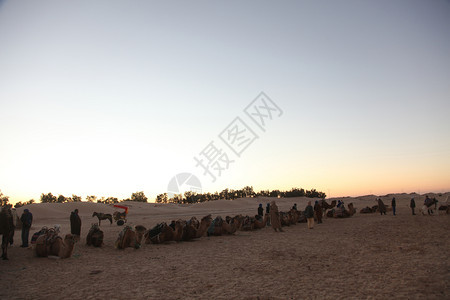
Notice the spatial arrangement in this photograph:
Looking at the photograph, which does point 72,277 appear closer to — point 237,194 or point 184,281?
point 184,281

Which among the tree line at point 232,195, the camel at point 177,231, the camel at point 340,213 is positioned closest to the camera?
the camel at point 177,231

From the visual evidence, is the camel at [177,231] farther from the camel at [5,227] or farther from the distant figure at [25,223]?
the camel at [5,227]

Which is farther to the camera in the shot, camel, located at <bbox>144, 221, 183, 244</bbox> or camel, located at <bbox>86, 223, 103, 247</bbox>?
camel, located at <bbox>144, 221, 183, 244</bbox>

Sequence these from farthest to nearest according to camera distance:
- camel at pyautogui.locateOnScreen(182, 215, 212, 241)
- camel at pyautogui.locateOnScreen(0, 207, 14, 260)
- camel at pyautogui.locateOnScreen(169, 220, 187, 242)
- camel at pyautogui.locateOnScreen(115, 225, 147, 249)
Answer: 1. camel at pyautogui.locateOnScreen(182, 215, 212, 241)
2. camel at pyautogui.locateOnScreen(169, 220, 187, 242)
3. camel at pyautogui.locateOnScreen(115, 225, 147, 249)
4. camel at pyautogui.locateOnScreen(0, 207, 14, 260)

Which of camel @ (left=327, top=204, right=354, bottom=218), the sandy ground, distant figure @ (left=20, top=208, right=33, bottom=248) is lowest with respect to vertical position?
the sandy ground

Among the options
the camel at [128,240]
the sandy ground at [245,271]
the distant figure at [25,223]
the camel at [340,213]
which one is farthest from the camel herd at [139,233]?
the camel at [340,213]

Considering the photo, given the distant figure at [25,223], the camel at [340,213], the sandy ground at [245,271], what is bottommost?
the sandy ground at [245,271]

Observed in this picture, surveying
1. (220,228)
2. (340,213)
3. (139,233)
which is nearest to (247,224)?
(220,228)

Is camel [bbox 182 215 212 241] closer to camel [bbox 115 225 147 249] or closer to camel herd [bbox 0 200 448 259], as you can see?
camel herd [bbox 0 200 448 259]

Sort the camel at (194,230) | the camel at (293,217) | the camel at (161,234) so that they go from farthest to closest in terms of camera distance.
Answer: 1. the camel at (293,217)
2. the camel at (194,230)
3. the camel at (161,234)

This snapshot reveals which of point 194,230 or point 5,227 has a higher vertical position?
point 5,227

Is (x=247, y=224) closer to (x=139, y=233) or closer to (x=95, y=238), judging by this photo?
(x=139, y=233)

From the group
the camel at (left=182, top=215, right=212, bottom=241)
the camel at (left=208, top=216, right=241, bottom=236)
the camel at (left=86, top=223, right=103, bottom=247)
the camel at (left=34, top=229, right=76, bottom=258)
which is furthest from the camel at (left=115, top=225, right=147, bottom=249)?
the camel at (left=208, top=216, right=241, bottom=236)

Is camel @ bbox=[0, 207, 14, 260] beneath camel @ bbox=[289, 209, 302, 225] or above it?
above
